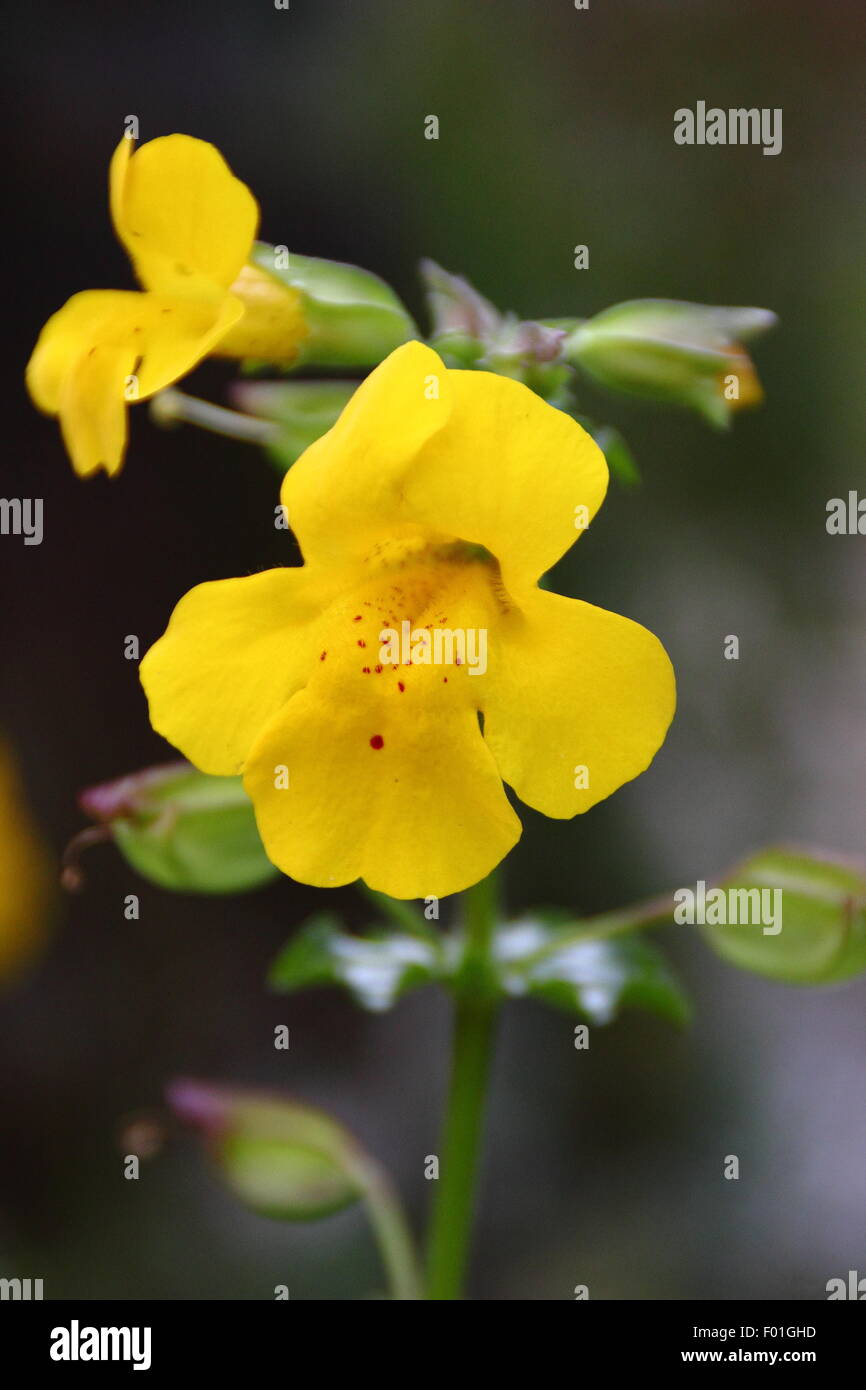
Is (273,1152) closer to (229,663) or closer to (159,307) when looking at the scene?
(229,663)

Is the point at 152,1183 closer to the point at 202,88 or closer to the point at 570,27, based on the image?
the point at 202,88

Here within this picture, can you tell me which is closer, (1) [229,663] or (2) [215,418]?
(1) [229,663]

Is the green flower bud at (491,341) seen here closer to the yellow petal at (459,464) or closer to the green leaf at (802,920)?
the yellow petal at (459,464)

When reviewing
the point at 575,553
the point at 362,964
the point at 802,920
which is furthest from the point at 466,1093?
the point at 575,553

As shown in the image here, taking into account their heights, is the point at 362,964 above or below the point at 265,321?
below

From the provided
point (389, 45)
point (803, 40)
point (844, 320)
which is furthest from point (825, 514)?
point (389, 45)

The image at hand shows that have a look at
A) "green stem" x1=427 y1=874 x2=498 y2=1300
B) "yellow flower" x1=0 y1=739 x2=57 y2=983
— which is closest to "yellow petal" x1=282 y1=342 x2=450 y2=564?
"green stem" x1=427 y1=874 x2=498 y2=1300

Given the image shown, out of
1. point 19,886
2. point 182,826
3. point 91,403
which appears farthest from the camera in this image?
point 19,886

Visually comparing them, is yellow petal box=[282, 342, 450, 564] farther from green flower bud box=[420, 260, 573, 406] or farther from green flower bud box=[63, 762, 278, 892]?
green flower bud box=[63, 762, 278, 892]
